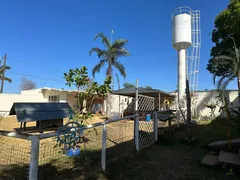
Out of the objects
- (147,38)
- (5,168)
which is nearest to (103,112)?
(147,38)

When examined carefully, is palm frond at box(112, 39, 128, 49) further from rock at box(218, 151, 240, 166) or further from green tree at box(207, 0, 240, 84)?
rock at box(218, 151, 240, 166)

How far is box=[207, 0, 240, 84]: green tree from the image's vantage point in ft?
32.9

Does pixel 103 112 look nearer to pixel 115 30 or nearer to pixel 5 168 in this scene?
pixel 115 30

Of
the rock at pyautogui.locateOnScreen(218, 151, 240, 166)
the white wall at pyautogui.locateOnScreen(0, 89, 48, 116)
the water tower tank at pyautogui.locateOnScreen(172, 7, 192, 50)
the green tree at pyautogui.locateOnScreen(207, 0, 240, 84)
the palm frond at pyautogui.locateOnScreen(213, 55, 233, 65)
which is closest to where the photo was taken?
the rock at pyautogui.locateOnScreen(218, 151, 240, 166)

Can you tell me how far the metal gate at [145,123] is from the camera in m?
5.12

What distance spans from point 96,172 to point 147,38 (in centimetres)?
1403

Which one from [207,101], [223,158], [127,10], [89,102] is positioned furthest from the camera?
[207,101]

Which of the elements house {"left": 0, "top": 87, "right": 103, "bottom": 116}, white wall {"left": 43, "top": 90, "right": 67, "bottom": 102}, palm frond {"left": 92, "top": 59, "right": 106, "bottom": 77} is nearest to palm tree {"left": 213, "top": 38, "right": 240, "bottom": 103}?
palm frond {"left": 92, "top": 59, "right": 106, "bottom": 77}

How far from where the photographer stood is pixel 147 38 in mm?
15242

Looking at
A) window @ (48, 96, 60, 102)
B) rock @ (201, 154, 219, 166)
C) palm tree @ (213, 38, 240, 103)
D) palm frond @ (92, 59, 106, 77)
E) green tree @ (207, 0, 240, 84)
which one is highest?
green tree @ (207, 0, 240, 84)

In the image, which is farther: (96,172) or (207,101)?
(207,101)

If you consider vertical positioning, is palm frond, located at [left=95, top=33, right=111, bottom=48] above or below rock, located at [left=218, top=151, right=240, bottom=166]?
above

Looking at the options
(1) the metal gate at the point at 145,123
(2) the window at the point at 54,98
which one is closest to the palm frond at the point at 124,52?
(2) the window at the point at 54,98

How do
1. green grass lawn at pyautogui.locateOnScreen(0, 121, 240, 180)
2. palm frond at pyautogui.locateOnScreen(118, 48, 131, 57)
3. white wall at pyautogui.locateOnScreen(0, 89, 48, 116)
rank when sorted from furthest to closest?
palm frond at pyautogui.locateOnScreen(118, 48, 131, 57) → white wall at pyautogui.locateOnScreen(0, 89, 48, 116) → green grass lawn at pyautogui.locateOnScreen(0, 121, 240, 180)
